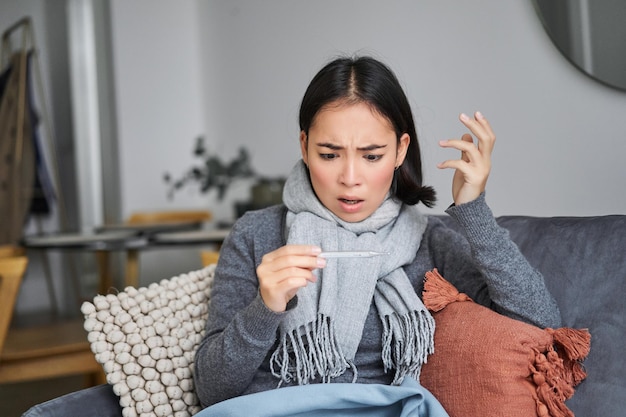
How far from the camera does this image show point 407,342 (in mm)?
1468

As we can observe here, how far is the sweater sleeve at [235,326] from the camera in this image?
→ 1.38 m

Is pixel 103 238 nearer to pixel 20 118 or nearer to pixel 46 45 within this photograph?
pixel 20 118

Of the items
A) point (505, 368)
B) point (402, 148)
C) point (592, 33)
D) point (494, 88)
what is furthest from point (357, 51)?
point (505, 368)

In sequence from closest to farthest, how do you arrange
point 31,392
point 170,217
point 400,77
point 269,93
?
point 400,77 → point 31,392 → point 269,93 → point 170,217

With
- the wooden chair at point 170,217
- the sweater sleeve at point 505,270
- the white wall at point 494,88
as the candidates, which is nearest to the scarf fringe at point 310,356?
the sweater sleeve at point 505,270

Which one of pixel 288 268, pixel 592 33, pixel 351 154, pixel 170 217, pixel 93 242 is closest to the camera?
pixel 288 268

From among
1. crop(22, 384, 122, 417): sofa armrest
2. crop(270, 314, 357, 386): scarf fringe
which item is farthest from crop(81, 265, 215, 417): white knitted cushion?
crop(270, 314, 357, 386): scarf fringe

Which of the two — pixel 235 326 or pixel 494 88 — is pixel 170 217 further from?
pixel 235 326

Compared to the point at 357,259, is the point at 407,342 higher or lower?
lower

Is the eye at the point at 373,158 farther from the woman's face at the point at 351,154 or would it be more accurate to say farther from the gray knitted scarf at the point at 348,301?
the gray knitted scarf at the point at 348,301

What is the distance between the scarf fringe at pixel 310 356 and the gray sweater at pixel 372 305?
0.03m

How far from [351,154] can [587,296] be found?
521 millimetres

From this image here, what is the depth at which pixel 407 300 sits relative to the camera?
153 centimetres

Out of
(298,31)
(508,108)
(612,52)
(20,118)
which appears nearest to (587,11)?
Answer: (612,52)
